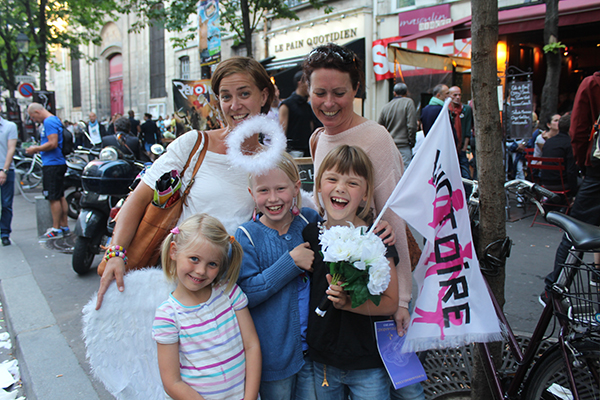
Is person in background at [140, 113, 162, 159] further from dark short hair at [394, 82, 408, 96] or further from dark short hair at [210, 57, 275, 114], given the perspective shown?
dark short hair at [210, 57, 275, 114]

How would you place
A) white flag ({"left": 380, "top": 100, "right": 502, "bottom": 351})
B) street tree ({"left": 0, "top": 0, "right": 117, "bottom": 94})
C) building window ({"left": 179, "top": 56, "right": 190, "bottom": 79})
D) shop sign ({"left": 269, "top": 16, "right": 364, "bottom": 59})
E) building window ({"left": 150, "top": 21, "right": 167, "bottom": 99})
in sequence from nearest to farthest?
1. white flag ({"left": 380, "top": 100, "right": 502, "bottom": 351})
2. street tree ({"left": 0, "top": 0, "right": 117, "bottom": 94})
3. shop sign ({"left": 269, "top": 16, "right": 364, "bottom": 59})
4. building window ({"left": 179, "top": 56, "right": 190, "bottom": 79})
5. building window ({"left": 150, "top": 21, "right": 167, "bottom": 99})

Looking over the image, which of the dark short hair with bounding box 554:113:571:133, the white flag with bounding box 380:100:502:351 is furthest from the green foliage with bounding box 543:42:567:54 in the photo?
the white flag with bounding box 380:100:502:351

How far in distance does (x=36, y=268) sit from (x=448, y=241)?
5.37 meters

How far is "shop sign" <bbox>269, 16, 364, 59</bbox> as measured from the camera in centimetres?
1486

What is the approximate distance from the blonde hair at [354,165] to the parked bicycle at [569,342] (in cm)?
83

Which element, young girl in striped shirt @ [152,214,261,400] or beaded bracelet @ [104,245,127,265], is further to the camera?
beaded bracelet @ [104,245,127,265]

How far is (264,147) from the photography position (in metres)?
2.01

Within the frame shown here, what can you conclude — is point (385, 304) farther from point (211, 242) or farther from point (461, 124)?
point (461, 124)

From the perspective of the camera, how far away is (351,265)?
1530 mm

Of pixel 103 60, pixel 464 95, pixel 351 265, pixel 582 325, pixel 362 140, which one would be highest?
pixel 103 60

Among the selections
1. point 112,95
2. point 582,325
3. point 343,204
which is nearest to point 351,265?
point 343,204

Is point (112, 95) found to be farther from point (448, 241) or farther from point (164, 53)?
point (448, 241)

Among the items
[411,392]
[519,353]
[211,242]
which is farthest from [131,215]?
[519,353]

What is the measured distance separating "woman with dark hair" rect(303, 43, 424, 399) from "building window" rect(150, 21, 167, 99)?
24256 millimetres
